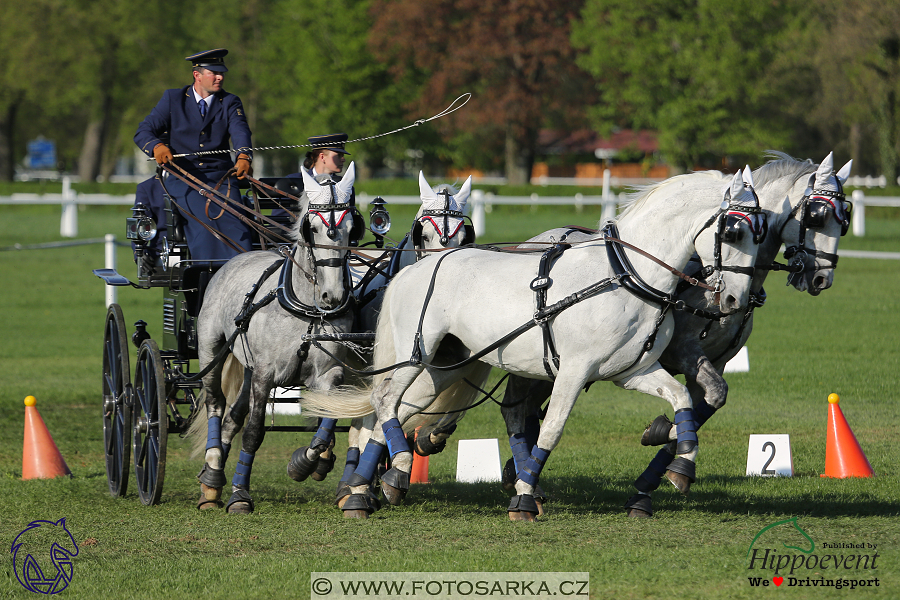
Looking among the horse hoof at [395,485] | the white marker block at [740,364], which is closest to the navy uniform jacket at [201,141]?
the horse hoof at [395,485]

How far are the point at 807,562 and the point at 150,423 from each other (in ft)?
13.1

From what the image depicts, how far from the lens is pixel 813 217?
243 inches

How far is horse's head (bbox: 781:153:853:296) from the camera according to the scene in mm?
6188

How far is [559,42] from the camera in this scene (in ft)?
160

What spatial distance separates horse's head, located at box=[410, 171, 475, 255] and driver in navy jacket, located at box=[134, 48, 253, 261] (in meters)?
1.25

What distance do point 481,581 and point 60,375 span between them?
876cm

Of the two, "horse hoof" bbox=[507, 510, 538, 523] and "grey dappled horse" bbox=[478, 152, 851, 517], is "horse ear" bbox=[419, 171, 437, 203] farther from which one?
"horse hoof" bbox=[507, 510, 538, 523]

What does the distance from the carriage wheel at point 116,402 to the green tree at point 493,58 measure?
41.9 meters

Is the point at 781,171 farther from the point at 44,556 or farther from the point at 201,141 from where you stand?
the point at 44,556

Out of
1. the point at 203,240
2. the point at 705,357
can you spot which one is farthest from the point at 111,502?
the point at 705,357

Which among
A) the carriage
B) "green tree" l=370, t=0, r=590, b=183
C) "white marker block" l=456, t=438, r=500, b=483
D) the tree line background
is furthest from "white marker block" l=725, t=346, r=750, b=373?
"green tree" l=370, t=0, r=590, b=183

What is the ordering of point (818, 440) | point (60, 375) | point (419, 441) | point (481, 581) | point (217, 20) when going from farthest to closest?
point (217, 20) < point (60, 375) < point (818, 440) < point (419, 441) < point (481, 581)

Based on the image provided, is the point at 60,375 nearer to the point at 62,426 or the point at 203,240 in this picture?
the point at 62,426

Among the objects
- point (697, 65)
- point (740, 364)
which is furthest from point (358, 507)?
point (697, 65)
